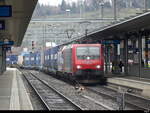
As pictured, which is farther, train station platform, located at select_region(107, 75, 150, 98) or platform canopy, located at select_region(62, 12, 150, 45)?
platform canopy, located at select_region(62, 12, 150, 45)

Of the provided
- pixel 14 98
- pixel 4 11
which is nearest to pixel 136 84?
pixel 14 98

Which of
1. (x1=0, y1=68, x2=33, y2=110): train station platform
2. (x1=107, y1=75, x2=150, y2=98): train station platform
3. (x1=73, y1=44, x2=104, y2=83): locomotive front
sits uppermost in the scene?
(x1=73, y1=44, x2=104, y2=83): locomotive front

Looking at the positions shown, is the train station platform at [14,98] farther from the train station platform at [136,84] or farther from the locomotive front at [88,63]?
the train station platform at [136,84]

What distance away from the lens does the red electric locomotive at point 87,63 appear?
2450 cm

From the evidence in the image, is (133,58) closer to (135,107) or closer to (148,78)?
(148,78)

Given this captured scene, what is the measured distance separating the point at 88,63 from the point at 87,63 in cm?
6

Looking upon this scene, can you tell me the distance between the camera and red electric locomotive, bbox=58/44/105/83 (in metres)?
24.5

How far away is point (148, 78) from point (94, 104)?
→ 30.9 feet

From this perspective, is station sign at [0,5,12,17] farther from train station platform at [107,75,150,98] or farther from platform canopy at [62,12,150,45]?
train station platform at [107,75,150,98]

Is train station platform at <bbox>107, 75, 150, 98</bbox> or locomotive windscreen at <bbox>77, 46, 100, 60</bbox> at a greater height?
locomotive windscreen at <bbox>77, 46, 100, 60</bbox>

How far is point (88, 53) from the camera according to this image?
987 inches

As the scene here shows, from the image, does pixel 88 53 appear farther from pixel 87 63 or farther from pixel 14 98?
pixel 14 98

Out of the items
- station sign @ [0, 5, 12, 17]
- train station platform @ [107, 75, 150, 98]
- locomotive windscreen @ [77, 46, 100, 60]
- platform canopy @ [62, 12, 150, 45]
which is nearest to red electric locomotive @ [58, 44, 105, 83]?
locomotive windscreen @ [77, 46, 100, 60]

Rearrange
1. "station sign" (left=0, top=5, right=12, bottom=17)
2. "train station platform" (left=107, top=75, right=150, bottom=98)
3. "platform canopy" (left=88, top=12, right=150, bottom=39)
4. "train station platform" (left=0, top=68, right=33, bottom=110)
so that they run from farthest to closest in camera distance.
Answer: "platform canopy" (left=88, top=12, right=150, bottom=39) → "train station platform" (left=107, top=75, right=150, bottom=98) → "station sign" (left=0, top=5, right=12, bottom=17) → "train station platform" (left=0, top=68, right=33, bottom=110)
